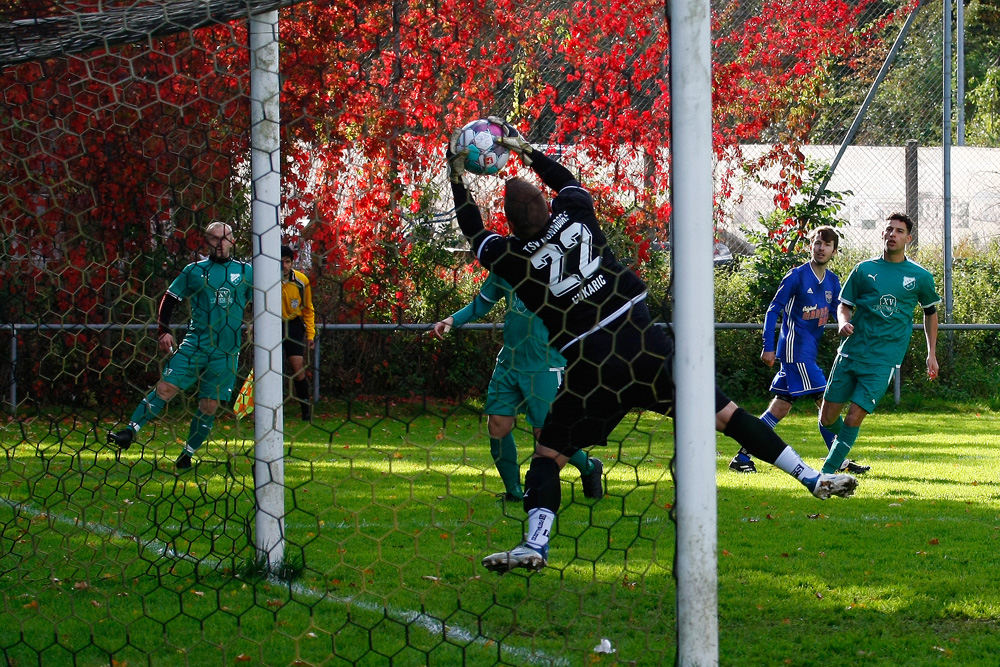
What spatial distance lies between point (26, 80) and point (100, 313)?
4.16 metres

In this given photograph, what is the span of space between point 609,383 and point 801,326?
4477 mm

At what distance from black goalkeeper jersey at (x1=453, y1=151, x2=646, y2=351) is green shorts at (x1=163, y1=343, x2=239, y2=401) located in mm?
3550

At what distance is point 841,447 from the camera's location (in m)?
6.82

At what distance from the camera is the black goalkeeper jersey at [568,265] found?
407cm

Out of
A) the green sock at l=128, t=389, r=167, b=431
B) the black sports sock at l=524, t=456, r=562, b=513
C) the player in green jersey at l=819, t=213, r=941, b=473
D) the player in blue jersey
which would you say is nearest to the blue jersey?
the player in blue jersey

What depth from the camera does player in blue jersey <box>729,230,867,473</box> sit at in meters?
8.05

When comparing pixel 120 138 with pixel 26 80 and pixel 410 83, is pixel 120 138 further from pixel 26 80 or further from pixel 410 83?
pixel 410 83

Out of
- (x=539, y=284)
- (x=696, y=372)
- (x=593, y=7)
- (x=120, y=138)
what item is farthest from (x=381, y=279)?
(x=696, y=372)

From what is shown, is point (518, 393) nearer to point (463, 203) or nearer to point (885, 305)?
point (463, 203)

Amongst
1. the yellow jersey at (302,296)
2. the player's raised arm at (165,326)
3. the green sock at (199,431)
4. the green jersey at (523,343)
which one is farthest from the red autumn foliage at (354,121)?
the green sock at (199,431)

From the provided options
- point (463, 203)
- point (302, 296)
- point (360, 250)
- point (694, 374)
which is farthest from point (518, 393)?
point (302, 296)

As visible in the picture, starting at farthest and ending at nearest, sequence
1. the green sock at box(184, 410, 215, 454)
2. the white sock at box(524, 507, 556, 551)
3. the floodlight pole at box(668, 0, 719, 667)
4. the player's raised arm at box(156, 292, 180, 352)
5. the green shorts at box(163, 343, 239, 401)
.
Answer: the green shorts at box(163, 343, 239, 401), the green sock at box(184, 410, 215, 454), the player's raised arm at box(156, 292, 180, 352), the white sock at box(524, 507, 556, 551), the floodlight pole at box(668, 0, 719, 667)

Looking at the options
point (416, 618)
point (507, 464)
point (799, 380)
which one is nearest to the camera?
point (416, 618)

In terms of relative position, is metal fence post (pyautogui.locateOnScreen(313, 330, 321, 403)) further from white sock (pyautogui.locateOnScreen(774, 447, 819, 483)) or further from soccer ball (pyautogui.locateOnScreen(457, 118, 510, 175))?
white sock (pyautogui.locateOnScreen(774, 447, 819, 483))
